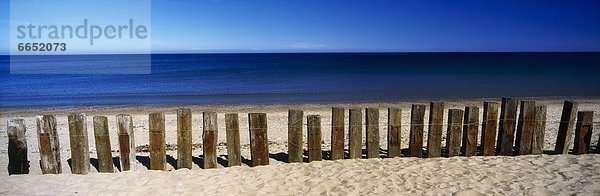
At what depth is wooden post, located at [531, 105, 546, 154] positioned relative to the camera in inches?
275

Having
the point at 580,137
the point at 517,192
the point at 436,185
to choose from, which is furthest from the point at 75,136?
the point at 580,137

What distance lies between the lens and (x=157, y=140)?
21.4 feet

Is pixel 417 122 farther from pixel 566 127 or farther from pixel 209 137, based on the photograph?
pixel 209 137

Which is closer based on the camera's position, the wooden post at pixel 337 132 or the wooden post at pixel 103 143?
the wooden post at pixel 103 143

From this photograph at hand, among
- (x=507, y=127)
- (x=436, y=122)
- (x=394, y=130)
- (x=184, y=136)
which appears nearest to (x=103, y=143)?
(x=184, y=136)

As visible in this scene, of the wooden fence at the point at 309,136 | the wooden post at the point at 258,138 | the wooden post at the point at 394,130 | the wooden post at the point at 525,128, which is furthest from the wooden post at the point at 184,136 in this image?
the wooden post at the point at 525,128

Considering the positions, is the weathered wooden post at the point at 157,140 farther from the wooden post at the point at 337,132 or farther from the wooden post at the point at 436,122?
the wooden post at the point at 436,122

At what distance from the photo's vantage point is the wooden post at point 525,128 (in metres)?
6.99

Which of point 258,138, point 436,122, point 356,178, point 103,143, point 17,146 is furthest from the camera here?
point 436,122

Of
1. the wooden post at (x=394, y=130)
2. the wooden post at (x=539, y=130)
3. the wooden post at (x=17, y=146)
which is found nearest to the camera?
the wooden post at (x=17, y=146)

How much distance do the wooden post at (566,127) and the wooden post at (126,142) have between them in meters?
6.85

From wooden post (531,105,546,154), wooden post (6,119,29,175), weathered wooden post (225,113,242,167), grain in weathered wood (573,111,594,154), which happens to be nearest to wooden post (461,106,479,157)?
wooden post (531,105,546,154)

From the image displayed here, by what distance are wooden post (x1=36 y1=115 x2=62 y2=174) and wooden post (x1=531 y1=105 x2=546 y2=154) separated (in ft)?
24.4

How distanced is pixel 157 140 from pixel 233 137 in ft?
3.73
